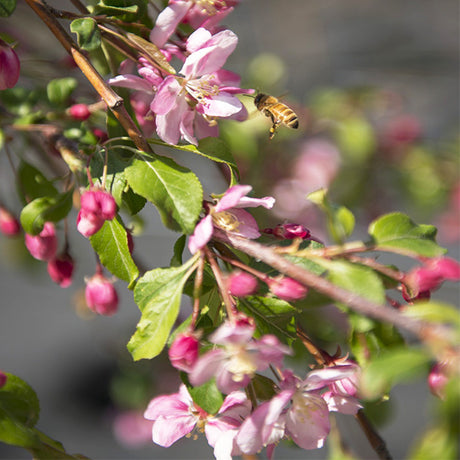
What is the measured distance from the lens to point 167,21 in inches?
22.9

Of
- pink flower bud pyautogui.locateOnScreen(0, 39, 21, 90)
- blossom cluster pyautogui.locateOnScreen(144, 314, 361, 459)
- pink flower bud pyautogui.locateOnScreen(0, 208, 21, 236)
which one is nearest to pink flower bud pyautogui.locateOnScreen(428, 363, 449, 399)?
blossom cluster pyautogui.locateOnScreen(144, 314, 361, 459)

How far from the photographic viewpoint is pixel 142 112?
0.74 m

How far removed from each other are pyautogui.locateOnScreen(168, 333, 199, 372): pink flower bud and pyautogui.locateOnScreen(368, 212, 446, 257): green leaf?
178 mm

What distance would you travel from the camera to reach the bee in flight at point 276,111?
0.81 meters

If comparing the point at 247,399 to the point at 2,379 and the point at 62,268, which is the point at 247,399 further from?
the point at 62,268

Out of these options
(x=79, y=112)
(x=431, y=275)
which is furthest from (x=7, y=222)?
(x=431, y=275)

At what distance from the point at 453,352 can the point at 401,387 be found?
1.82 metres

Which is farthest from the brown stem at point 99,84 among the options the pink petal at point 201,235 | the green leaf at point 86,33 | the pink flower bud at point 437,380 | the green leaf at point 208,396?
the pink flower bud at point 437,380

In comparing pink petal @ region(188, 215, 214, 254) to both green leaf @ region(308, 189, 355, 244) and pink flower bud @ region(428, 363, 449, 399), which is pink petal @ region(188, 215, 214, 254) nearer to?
green leaf @ region(308, 189, 355, 244)

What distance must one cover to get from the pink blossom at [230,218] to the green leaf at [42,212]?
0.19 metres

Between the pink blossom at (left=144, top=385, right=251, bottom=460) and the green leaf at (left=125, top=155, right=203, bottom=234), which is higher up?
the green leaf at (left=125, top=155, right=203, bottom=234)

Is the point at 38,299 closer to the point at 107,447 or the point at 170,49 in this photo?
the point at 107,447

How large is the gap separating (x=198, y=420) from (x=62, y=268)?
31cm

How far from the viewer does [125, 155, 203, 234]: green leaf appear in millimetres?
507
